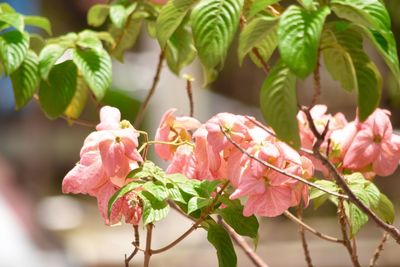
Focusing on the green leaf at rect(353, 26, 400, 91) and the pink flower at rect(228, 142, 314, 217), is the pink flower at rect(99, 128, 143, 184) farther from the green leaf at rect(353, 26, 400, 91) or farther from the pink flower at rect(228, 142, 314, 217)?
the green leaf at rect(353, 26, 400, 91)

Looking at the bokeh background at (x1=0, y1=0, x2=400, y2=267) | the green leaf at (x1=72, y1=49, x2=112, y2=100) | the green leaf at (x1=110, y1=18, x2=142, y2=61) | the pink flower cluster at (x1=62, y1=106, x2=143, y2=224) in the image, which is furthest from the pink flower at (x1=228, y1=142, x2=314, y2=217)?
the bokeh background at (x1=0, y1=0, x2=400, y2=267)

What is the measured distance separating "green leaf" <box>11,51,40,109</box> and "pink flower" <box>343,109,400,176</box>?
0.41 m

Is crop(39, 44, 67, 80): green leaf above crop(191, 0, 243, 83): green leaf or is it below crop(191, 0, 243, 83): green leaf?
below

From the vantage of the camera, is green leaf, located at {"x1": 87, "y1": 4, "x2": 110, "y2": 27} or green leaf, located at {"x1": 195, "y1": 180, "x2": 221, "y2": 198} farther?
green leaf, located at {"x1": 87, "y1": 4, "x2": 110, "y2": 27}

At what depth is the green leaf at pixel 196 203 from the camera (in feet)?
2.93

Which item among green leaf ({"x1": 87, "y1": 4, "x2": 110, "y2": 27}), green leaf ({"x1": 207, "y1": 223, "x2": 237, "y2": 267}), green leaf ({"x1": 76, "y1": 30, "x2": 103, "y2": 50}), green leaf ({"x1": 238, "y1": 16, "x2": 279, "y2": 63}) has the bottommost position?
green leaf ({"x1": 87, "y1": 4, "x2": 110, "y2": 27})

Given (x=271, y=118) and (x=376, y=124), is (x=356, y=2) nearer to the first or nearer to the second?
(x=271, y=118)

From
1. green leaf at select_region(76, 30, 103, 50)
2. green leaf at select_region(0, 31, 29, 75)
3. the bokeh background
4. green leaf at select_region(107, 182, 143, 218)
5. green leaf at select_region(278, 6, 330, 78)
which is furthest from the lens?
the bokeh background

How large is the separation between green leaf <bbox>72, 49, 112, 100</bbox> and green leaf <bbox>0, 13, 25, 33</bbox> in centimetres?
9

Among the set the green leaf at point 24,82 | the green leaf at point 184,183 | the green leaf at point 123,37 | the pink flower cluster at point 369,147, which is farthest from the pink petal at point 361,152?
the green leaf at point 123,37

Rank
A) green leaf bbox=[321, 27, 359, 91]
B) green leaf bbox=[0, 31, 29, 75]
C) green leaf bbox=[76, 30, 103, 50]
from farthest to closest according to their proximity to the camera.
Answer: green leaf bbox=[76, 30, 103, 50], green leaf bbox=[0, 31, 29, 75], green leaf bbox=[321, 27, 359, 91]

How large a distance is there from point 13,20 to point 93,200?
17.8 feet

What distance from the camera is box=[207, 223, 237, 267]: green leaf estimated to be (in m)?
0.94

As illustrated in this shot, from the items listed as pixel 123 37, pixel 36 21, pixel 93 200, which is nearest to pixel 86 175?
pixel 36 21
